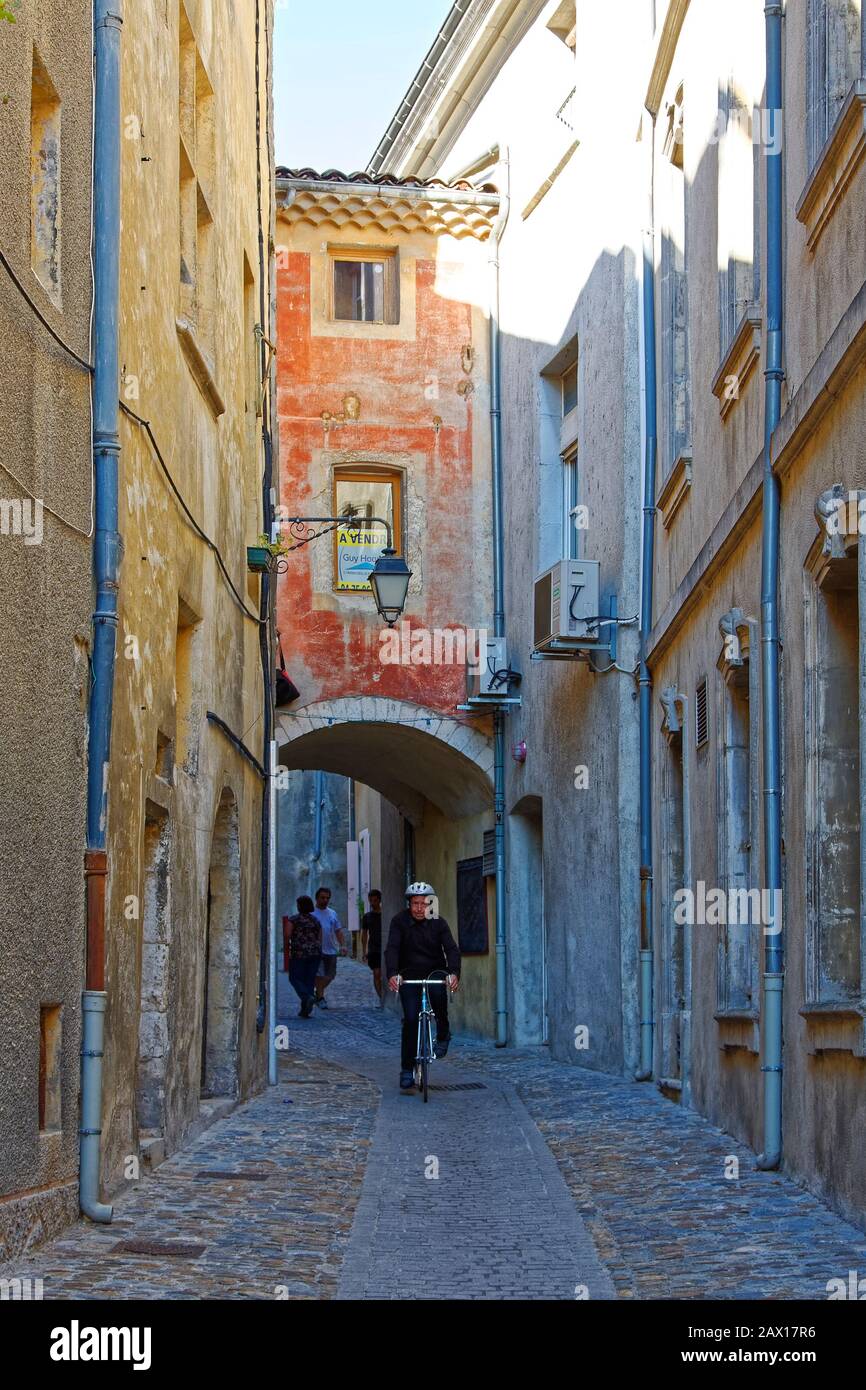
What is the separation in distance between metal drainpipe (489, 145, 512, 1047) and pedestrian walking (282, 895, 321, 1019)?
3.18 metres

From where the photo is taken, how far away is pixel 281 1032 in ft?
67.7

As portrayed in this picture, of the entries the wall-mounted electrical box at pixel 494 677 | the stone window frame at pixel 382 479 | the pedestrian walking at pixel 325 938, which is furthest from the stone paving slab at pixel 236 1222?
the pedestrian walking at pixel 325 938

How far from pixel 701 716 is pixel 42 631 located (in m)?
6.16

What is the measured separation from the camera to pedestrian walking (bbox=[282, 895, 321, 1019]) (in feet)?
74.9

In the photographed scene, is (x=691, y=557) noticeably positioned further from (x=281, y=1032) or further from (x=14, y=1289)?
(x=281, y=1032)

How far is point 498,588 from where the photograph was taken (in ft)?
66.9

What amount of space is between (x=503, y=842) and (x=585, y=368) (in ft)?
17.8

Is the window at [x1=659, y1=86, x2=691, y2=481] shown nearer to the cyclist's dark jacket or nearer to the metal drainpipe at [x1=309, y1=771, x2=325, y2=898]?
the cyclist's dark jacket

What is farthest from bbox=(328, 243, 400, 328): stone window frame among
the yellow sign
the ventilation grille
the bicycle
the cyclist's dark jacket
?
the ventilation grille

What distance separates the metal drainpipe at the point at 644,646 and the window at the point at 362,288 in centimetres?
602

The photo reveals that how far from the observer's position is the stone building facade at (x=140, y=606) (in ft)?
22.6

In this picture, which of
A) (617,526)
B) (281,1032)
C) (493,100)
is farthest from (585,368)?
(281,1032)

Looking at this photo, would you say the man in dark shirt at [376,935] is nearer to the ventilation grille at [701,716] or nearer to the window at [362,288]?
the window at [362,288]

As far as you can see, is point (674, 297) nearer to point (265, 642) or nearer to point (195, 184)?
point (195, 184)
